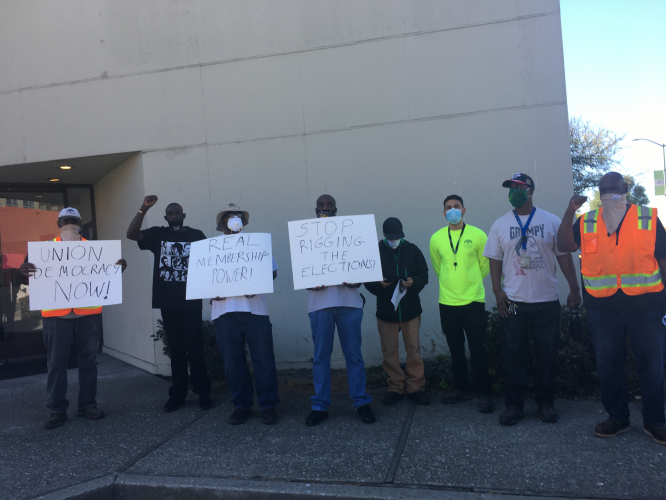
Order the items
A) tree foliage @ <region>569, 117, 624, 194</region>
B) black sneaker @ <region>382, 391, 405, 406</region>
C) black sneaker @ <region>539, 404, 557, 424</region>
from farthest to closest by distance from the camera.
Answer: tree foliage @ <region>569, 117, 624, 194</region>, black sneaker @ <region>382, 391, 405, 406</region>, black sneaker @ <region>539, 404, 557, 424</region>

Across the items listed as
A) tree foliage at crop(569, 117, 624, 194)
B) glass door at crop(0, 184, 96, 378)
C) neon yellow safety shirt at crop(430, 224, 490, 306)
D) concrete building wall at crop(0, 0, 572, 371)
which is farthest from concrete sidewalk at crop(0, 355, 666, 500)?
tree foliage at crop(569, 117, 624, 194)

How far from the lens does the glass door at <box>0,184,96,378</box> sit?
7.81 metres

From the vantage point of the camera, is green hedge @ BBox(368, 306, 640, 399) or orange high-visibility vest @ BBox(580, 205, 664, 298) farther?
green hedge @ BBox(368, 306, 640, 399)

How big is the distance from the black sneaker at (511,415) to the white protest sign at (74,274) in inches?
148

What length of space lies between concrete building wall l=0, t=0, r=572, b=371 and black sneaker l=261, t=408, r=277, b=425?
69.4 inches

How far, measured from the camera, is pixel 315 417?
445 centimetres

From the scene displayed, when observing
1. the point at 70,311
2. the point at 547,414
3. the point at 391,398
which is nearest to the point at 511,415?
→ the point at 547,414

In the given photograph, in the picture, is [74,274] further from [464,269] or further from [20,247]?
[20,247]

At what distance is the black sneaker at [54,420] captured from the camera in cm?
471

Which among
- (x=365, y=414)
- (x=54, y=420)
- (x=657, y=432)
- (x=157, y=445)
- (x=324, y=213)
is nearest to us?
(x=657, y=432)

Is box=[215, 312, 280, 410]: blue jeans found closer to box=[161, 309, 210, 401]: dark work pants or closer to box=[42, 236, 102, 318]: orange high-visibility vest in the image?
box=[161, 309, 210, 401]: dark work pants

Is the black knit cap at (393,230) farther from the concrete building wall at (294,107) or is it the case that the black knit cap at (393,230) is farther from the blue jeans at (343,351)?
the concrete building wall at (294,107)

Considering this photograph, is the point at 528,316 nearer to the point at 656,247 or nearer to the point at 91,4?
the point at 656,247

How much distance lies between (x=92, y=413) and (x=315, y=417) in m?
2.28
